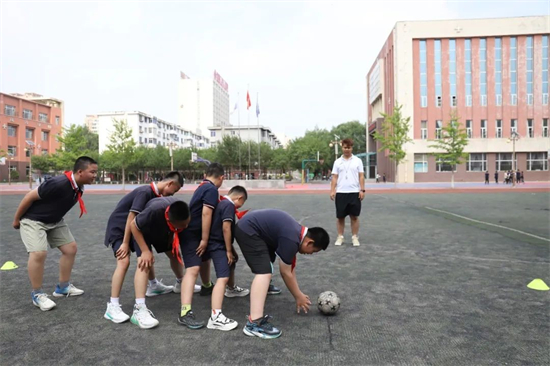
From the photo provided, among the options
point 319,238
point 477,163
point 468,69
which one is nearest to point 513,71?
point 468,69

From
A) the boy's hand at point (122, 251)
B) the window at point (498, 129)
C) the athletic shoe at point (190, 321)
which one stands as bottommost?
the athletic shoe at point (190, 321)

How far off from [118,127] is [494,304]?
124 feet

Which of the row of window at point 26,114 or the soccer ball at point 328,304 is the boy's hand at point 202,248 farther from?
the row of window at point 26,114

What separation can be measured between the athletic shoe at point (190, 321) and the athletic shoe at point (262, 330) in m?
0.43

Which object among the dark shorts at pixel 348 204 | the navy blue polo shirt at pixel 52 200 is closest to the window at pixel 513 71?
the dark shorts at pixel 348 204

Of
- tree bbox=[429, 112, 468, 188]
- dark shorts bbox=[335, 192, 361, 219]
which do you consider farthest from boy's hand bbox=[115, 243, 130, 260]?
tree bbox=[429, 112, 468, 188]

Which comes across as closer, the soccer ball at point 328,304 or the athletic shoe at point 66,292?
the soccer ball at point 328,304

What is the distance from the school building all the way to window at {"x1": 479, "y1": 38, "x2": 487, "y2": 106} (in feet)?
200

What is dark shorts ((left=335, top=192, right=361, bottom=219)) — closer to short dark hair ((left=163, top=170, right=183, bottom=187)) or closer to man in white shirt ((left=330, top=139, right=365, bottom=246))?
man in white shirt ((left=330, top=139, right=365, bottom=246))

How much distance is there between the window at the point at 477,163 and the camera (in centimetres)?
4956

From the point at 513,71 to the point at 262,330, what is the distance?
56.2m

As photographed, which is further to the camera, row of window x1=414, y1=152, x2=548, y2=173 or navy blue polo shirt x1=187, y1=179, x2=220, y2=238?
row of window x1=414, y1=152, x2=548, y2=173

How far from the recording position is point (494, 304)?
4.20 metres

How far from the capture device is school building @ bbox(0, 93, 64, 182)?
65.0 meters
